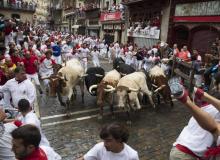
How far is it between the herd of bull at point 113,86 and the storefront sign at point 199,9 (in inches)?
416

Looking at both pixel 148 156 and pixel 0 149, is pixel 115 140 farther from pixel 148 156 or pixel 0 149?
pixel 148 156

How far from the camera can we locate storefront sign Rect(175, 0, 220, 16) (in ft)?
67.0

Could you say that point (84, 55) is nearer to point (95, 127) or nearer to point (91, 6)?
point (95, 127)

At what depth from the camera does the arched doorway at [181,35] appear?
2422cm

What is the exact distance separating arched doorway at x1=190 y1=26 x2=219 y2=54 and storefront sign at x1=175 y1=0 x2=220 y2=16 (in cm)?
98

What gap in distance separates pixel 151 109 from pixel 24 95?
17.2 feet

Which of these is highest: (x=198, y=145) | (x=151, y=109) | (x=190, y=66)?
(x=198, y=145)

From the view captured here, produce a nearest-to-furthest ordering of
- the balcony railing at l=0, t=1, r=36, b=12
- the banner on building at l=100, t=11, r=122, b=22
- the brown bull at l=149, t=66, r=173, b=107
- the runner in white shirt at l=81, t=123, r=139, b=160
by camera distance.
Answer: the runner in white shirt at l=81, t=123, r=139, b=160, the brown bull at l=149, t=66, r=173, b=107, the banner on building at l=100, t=11, r=122, b=22, the balcony railing at l=0, t=1, r=36, b=12

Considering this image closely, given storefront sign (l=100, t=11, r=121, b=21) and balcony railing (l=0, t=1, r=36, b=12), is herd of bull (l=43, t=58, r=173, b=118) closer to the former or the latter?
storefront sign (l=100, t=11, r=121, b=21)

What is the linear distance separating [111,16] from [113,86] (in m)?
30.8

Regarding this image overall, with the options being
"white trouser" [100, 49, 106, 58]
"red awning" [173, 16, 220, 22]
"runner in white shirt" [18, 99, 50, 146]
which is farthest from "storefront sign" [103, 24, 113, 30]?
"runner in white shirt" [18, 99, 50, 146]

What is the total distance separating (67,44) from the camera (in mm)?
21891

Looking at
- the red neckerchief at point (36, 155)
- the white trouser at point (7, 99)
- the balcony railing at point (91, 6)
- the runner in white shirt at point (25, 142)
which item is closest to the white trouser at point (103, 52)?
the balcony railing at point (91, 6)

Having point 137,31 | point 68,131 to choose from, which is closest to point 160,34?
point 137,31
